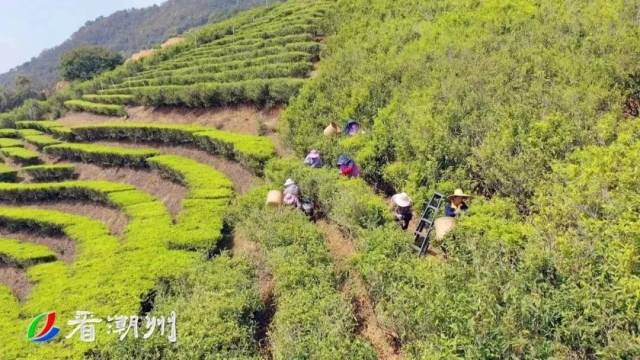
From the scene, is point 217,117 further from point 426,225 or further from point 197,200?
point 426,225

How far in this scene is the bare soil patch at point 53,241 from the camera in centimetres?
1852

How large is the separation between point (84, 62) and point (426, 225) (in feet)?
272

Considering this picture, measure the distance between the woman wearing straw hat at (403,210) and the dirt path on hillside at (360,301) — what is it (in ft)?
4.76

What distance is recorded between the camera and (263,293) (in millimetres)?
11828

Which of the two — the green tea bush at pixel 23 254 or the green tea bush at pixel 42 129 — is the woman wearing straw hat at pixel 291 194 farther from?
the green tea bush at pixel 42 129

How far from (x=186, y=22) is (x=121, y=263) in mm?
199886

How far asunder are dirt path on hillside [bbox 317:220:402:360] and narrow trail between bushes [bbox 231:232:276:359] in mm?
1700

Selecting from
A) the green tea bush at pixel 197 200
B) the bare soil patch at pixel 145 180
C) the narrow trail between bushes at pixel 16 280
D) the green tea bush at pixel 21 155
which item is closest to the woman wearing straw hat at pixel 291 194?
the green tea bush at pixel 197 200

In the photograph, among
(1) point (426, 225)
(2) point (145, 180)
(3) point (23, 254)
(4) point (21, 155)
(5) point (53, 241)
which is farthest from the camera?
(4) point (21, 155)

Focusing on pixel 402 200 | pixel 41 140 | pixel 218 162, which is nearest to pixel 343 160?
pixel 402 200

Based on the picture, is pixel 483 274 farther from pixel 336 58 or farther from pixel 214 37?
pixel 214 37

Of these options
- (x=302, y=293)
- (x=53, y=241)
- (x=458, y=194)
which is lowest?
(x=53, y=241)

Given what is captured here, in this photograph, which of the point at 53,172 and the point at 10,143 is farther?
the point at 10,143

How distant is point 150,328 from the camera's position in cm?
1038
